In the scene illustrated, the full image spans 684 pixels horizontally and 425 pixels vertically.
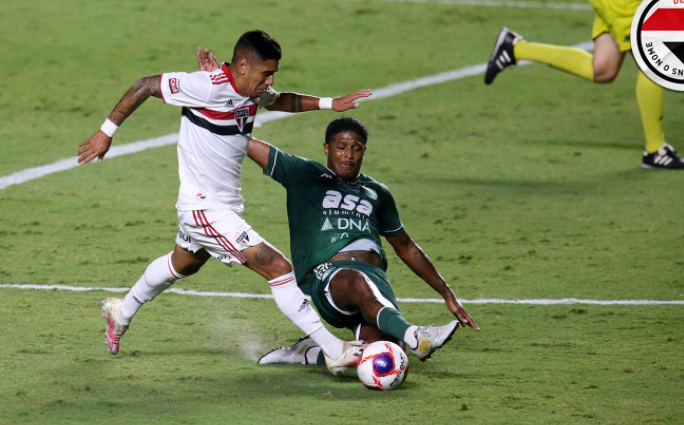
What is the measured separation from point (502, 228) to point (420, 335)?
11.0 ft

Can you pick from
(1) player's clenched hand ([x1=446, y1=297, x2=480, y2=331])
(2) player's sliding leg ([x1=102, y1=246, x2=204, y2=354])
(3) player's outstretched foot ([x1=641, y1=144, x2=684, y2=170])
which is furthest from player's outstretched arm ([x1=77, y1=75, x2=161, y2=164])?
(3) player's outstretched foot ([x1=641, y1=144, x2=684, y2=170])

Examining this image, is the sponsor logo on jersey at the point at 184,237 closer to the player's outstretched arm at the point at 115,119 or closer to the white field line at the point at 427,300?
the player's outstretched arm at the point at 115,119

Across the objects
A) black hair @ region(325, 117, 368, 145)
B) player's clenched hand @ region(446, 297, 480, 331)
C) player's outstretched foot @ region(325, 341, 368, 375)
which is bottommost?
player's clenched hand @ region(446, 297, 480, 331)

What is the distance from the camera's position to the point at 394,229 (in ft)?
19.5

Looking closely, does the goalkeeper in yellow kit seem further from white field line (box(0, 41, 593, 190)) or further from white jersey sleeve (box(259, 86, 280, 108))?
white jersey sleeve (box(259, 86, 280, 108))

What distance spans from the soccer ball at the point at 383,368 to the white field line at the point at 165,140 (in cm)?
490

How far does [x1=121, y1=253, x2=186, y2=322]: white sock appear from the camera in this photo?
18.3 feet

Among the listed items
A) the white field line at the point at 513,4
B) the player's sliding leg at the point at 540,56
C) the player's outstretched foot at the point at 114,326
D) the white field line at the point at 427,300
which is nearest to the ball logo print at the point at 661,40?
the white field line at the point at 427,300

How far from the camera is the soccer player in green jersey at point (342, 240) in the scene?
18.1 ft

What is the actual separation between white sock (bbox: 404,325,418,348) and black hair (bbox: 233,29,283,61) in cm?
136

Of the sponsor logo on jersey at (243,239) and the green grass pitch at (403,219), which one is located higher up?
the sponsor logo on jersey at (243,239)

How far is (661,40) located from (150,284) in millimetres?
2912

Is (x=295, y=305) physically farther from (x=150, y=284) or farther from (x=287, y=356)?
(x=150, y=284)

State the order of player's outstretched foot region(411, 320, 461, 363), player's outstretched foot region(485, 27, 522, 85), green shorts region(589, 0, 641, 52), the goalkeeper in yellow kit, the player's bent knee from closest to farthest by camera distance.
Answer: player's outstretched foot region(411, 320, 461, 363)
green shorts region(589, 0, 641, 52)
the goalkeeper in yellow kit
the player's bent knee
player's outstretched foot region(485, 27, 522, 85)
